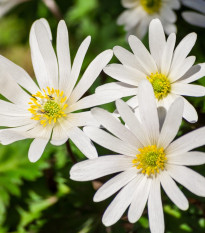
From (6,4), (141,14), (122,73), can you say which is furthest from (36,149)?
(6,4)

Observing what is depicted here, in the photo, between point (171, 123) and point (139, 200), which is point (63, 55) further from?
point (139, 200)

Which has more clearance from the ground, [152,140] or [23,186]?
[23,186]

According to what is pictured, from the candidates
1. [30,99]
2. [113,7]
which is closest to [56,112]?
[30,99]

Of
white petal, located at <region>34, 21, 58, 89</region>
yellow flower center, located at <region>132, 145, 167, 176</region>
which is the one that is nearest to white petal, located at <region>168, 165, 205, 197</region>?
yellow flower center, located at <region>132, 145, 167, 176</region>

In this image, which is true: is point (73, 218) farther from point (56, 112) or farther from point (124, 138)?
point (124, 138)

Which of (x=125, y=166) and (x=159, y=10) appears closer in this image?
(x=125, y=166)

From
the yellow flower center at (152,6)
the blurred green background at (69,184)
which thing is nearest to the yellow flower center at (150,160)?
the blurred green background at (69,184)

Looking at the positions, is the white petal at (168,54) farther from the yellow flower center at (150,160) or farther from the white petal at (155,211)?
the white petal at (155,211)
